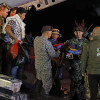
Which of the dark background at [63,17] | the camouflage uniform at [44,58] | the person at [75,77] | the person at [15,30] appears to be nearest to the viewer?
the camouflage uniform at [44,58]

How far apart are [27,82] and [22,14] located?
5.02 ft

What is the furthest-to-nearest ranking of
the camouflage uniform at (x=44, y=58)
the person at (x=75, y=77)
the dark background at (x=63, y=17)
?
the dark background at (x=63, y=17) < the person at (x=75, y=77) < the camouflage uniform at (x=44, y=58)

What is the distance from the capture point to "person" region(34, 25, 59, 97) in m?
3.32

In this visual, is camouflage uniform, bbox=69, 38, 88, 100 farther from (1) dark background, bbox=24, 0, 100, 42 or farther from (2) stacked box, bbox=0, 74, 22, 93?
(1) dark background, bbox=24, 0, 100, 42

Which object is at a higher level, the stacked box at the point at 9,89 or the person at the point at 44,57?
the person at the point at 44,57

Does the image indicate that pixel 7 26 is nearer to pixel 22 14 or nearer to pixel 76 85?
pixel 22 14

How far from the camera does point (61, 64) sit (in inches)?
142

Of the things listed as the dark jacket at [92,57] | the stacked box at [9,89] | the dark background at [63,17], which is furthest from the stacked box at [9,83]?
the dark background at [63,17]

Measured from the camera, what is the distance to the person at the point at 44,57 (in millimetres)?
3320

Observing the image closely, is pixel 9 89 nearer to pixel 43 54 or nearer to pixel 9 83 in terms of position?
pixel 9 83

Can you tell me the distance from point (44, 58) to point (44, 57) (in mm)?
20

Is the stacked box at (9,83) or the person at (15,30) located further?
the person at (15,30)

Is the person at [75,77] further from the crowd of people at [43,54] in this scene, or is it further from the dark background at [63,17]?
the dark background at [63,17]

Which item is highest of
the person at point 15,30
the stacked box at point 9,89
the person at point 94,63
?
the person at point 15,30
